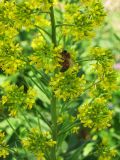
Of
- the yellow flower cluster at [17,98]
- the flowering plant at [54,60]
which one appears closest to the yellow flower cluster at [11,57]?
A: the flowering plant at [54,60]

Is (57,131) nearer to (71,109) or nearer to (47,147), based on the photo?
(47,147)

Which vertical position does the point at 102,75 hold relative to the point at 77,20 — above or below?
below

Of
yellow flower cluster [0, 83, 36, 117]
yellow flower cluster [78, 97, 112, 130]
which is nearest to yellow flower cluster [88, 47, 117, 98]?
yellow flower cluster [78, 97, 112, 130]

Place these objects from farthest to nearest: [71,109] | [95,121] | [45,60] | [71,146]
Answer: [71,146] → [71,109] → [95,121] → [45,60]

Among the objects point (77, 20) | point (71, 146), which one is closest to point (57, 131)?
point (77, 20)

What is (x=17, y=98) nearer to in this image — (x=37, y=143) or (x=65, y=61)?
(x=37, y=143)

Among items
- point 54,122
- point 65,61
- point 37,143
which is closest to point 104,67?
point 65,61

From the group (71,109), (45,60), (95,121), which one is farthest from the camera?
(71,109)
